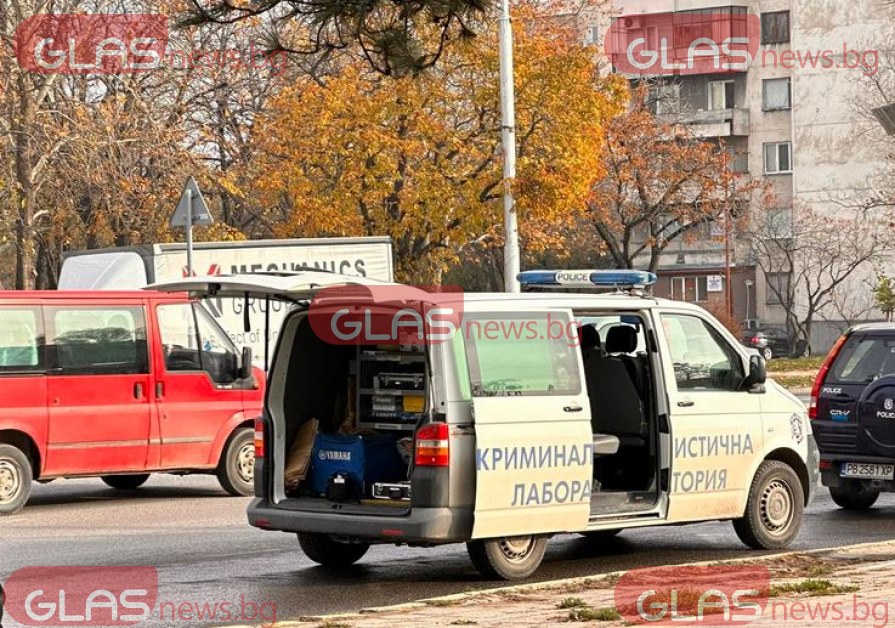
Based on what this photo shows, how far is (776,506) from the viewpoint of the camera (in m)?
12.7

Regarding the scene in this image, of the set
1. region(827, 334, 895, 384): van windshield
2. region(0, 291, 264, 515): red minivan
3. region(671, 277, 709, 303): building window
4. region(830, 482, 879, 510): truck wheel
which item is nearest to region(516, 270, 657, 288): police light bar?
region(827, 334, 895, 384): van windshield

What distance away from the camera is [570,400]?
11.2m

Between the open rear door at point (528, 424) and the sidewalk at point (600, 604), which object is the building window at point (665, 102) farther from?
the sidewalk at point (600, 604)

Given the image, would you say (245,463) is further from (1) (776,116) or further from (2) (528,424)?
(1) (776,116)

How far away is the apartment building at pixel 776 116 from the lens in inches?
2894

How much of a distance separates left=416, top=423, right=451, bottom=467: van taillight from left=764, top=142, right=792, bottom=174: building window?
229 ft

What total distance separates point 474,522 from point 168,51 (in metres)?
24.5

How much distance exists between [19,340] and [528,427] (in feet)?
22.3

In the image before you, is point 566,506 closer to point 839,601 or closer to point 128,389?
point 839,601

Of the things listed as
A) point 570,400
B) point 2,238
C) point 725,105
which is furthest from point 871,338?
point 725,105

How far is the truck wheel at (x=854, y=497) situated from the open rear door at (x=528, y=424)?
526 centimetres

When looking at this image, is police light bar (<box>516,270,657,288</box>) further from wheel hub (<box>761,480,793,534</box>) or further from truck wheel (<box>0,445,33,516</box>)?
truck wheel (<box>0,445,33,516</box>)

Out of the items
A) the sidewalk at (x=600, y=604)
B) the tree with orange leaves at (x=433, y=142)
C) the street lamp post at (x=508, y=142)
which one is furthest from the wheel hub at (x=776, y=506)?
the tree with orange leaves at (x=433, y=142)

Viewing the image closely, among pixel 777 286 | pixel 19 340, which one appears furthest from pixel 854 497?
pixel 777 286
